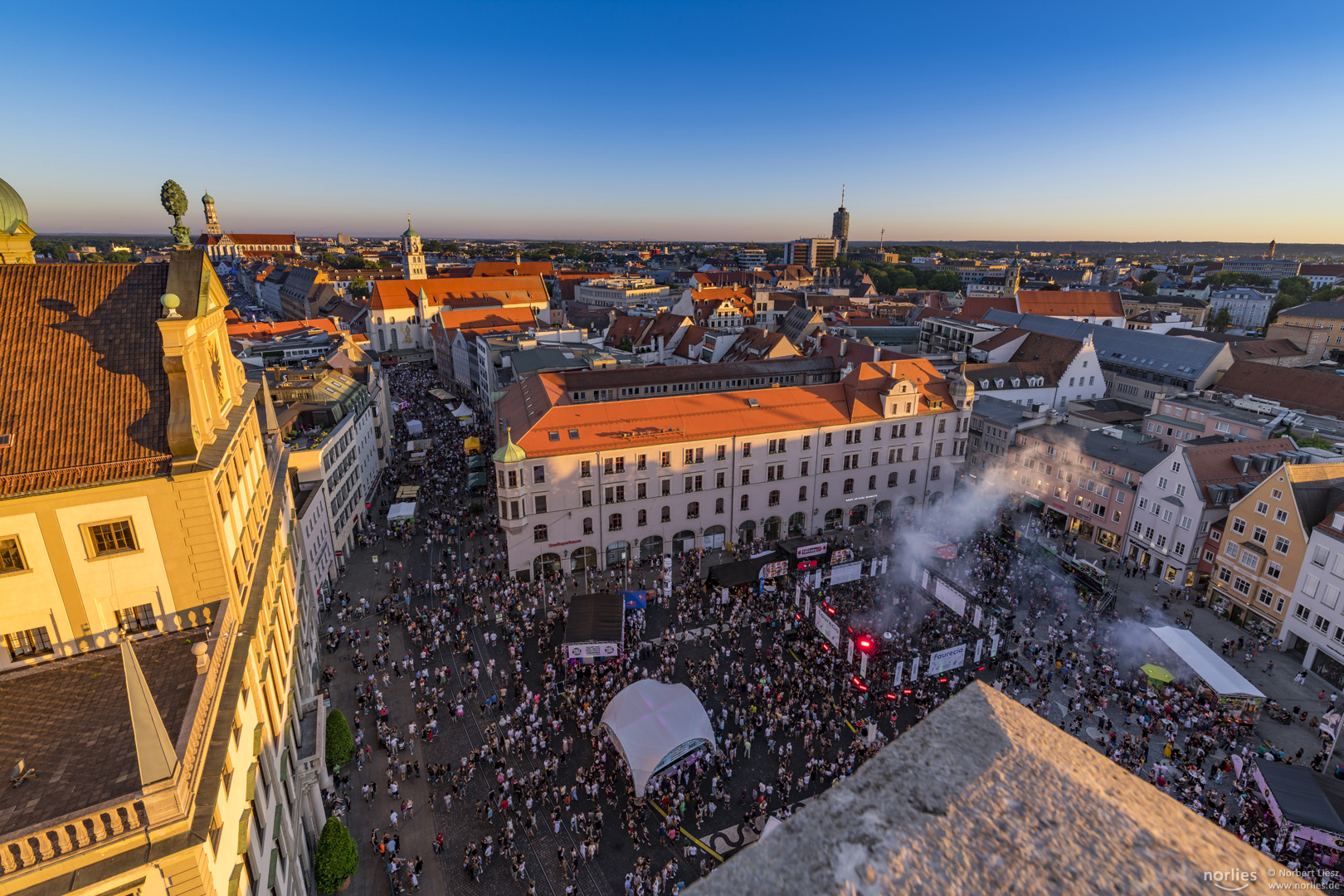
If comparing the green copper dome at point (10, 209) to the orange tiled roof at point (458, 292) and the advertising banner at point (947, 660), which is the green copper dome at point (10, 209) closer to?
the advertising banner at point (947, 660)

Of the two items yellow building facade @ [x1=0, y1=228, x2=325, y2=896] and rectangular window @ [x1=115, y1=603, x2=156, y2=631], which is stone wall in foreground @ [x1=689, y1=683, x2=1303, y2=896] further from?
rectangular window @ [x1=115, y1=603, x2=156, y2=631]


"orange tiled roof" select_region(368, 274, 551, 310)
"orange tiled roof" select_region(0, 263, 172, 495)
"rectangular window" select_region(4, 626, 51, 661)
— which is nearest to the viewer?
"orange tiled roof" select_region(0, 263, 172, 495)

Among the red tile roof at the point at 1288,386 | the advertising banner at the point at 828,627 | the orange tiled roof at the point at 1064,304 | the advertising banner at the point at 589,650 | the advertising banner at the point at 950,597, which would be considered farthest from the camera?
the orange tiled roof at the point at 1064,304

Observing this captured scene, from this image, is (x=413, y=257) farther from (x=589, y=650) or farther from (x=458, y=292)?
(x=589, y=650)

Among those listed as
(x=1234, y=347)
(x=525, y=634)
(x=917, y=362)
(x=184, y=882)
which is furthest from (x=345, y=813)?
(x=1234, y=347)

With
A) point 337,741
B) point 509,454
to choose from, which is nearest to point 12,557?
point 337,741

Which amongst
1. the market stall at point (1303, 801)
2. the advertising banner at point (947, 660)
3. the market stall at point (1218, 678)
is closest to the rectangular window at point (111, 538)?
the advertising banner at point (947, 660)

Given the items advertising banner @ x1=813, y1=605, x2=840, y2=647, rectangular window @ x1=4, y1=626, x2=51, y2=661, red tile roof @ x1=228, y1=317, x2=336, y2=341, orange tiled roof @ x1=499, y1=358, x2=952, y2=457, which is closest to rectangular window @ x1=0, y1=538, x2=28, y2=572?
rectangular window @ x1=4, y1=626, x2=51, y2=661

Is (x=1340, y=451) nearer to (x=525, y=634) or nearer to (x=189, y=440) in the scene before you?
(x=525, y=634)
